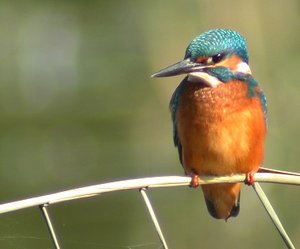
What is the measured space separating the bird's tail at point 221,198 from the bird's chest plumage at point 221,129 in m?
0.24

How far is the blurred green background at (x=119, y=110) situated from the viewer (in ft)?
22.8

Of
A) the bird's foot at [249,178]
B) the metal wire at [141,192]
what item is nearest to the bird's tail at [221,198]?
the bird's foot at [249,178]

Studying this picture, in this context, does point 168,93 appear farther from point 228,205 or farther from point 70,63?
point 228,205

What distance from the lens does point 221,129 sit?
10.8ft

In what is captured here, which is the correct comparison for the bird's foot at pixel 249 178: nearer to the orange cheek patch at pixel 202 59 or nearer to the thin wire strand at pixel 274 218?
the orange cheek patch at pixel 202 59

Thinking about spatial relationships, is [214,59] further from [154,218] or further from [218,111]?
[154,218]

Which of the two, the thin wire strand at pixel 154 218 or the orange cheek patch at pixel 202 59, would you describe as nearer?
the thin wire strand at pixel 154 218

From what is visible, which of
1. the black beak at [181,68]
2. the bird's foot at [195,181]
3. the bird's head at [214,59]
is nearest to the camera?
the bird's foot at [195,181]

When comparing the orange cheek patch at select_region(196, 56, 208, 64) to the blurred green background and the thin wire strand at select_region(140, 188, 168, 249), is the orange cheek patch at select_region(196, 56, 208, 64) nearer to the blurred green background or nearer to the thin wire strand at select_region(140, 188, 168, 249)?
the thin wire strand at select_region(140, 188, 168, 249)

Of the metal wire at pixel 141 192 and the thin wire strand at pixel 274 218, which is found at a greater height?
the metal wire at pixel 141 192

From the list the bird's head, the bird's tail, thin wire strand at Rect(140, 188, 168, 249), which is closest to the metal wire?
thin wire strand at Rect(140, 188, 168, 249)

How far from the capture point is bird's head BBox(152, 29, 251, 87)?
10.8ft

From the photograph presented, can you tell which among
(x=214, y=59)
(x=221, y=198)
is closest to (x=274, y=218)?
(x=214, y=59)

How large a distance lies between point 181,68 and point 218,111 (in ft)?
0.68
